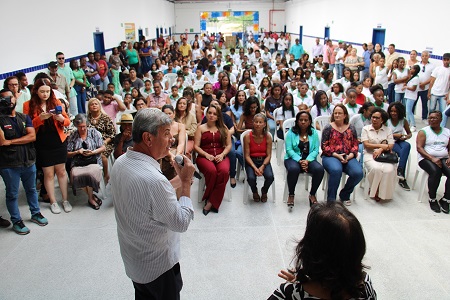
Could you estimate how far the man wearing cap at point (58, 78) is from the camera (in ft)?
22.5

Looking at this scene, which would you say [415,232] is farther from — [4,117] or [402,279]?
[4,117]

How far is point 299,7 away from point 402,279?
2209cm

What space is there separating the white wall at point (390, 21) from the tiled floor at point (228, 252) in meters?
5.79

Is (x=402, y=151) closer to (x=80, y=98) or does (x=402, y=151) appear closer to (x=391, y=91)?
(x=391, y=91)

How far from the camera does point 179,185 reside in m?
1.99

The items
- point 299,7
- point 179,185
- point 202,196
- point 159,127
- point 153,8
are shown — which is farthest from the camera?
point 299,7

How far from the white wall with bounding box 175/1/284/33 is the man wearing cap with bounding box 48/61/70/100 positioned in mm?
20918

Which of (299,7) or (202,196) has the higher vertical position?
(299,7)

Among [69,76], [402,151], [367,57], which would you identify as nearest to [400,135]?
[402,151]

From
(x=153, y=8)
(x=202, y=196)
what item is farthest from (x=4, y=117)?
(x=153, y=8)

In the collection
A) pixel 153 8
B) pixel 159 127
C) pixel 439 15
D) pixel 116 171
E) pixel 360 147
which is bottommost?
pixel 360 147

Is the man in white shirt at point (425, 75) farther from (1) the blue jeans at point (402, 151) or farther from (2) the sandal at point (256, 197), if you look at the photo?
(2) the sandal at point (256, 197)

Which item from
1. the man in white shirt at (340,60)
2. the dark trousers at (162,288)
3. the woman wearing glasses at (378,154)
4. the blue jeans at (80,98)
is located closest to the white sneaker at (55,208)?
the dark trousers at (162,288)

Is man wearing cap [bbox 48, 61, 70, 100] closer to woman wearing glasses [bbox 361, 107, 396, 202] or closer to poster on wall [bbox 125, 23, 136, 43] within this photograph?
woman wearing glasses [bbox 361, 107, 396, 202]
